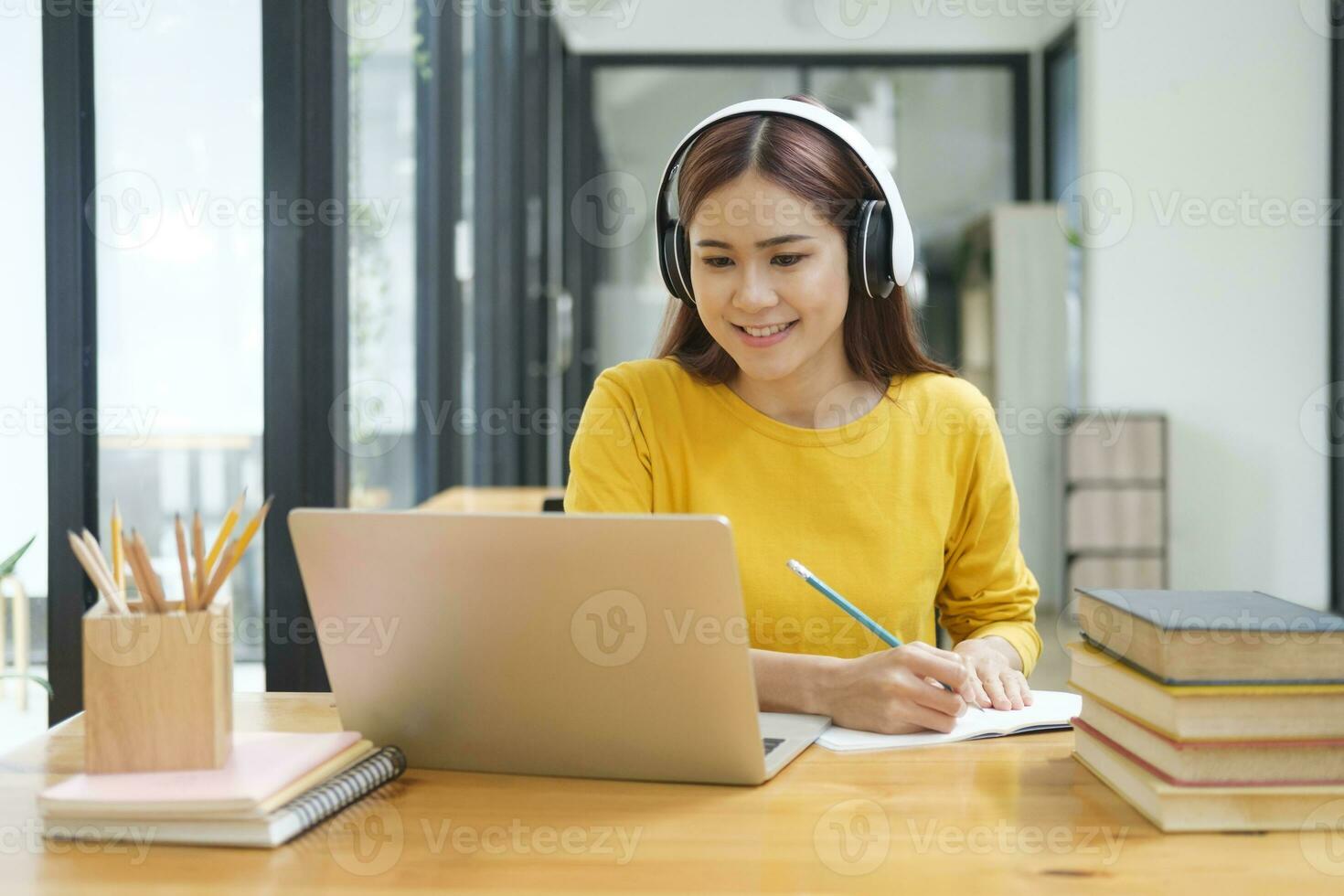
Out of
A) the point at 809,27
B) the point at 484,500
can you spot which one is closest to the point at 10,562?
the point at 484,500

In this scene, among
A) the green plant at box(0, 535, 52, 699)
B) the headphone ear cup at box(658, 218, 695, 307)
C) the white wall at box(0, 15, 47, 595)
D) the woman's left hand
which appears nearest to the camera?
the woman's left hand

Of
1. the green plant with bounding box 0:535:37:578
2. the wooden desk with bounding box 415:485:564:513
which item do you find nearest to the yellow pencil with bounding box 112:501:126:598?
the green plant with bounding box 0:535:37:578

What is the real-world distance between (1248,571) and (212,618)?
5.00 meters

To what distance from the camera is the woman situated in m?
1.40

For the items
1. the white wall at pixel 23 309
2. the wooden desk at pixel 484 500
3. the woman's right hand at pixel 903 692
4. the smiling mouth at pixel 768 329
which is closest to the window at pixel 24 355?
the white wall at pixel 23 309

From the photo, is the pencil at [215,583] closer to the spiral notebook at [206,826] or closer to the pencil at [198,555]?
the pencil at [198,555]

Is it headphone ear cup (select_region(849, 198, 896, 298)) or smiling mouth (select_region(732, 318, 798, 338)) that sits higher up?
headphone ear cup (select_region(849, 198, 896, 298))

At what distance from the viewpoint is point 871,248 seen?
1.43 m

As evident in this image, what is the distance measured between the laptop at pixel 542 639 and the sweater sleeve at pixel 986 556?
61 cm

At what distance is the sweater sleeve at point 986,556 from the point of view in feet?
4.91

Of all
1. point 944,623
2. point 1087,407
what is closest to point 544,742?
point 944,623

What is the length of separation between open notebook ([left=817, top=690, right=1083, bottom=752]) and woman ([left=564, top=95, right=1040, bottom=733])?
0.17m

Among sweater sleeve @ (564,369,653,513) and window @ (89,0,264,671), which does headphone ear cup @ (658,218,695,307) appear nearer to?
sweater sleeve @ (564,369,653,513)

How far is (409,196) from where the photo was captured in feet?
9.73
